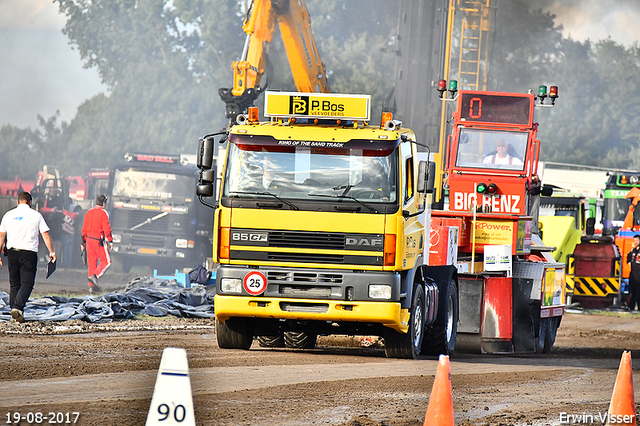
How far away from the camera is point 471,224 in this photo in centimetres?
1405

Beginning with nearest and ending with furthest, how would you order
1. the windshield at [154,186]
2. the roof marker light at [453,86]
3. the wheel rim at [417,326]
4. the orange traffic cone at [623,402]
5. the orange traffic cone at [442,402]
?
the orange traffic cone at [442,402], the orange traffic cone at [623,402], the wheel rim at [417,326], the roof marker light at [453,86], the windshield at [154,186]

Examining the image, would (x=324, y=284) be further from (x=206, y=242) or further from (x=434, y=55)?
(x=206, y=242)

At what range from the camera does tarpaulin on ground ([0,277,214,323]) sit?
14211mm

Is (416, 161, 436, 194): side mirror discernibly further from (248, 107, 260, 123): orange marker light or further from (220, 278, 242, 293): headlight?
(220, 278, 242, 293): headlight

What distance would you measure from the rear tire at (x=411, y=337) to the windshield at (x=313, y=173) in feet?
4.65

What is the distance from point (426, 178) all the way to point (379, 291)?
1.37m

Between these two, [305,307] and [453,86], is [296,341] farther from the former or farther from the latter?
[453,86]

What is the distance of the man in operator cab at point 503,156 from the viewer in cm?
1598

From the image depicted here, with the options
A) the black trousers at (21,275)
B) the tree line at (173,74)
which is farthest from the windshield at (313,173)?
the tree line at (173,74)

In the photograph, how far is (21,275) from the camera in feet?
43.0

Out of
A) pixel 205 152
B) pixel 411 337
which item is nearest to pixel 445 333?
pixel 411 337

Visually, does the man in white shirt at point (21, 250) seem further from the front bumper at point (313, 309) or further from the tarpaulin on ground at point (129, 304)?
the front bumper at point (313, 309)

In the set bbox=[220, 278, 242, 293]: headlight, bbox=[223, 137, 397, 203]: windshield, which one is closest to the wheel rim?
bbox=[223, 137, 397, 203]: windshield

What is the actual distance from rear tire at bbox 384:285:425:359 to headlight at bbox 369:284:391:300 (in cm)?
69
